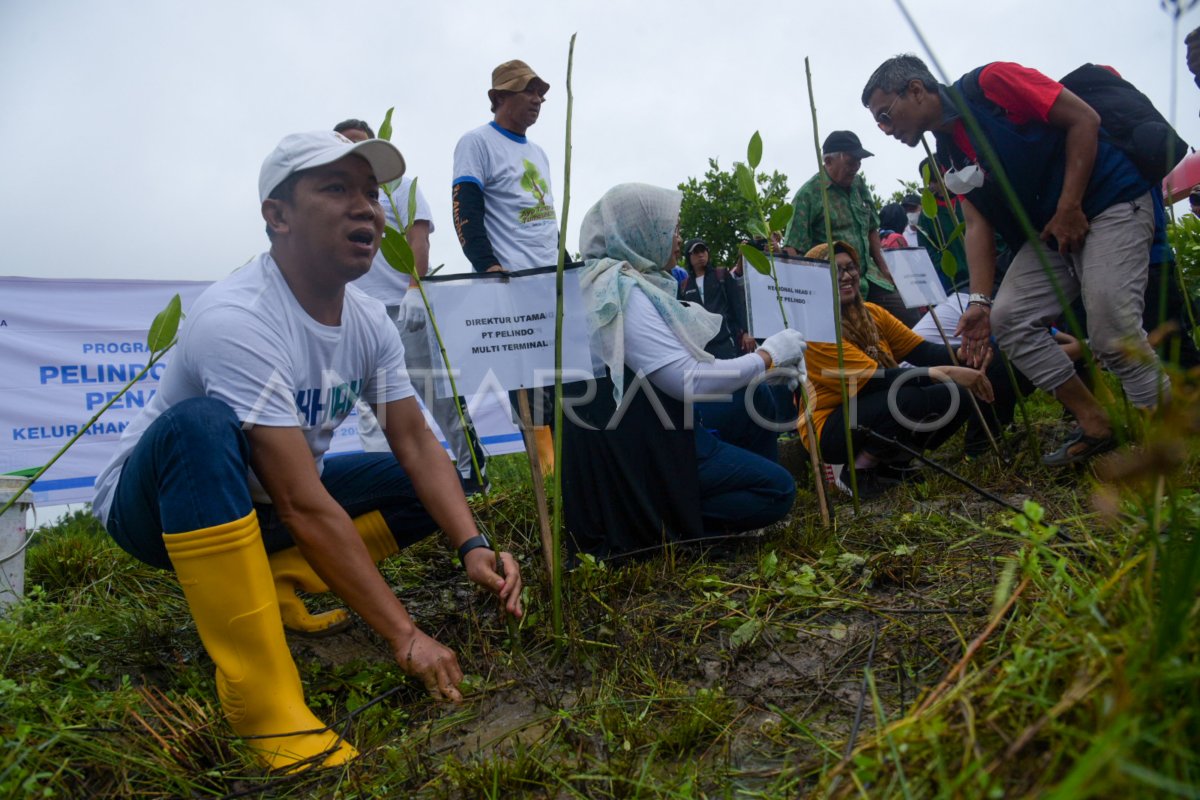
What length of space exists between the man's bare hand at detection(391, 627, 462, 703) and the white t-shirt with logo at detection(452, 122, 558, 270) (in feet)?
8.42

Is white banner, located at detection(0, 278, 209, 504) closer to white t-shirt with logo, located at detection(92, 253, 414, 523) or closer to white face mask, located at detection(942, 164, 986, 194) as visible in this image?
white t-shirt with logo, located at detection(92, 253, 414, 523)

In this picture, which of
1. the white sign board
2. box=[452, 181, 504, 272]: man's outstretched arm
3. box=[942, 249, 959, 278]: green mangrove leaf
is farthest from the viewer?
the white sign board

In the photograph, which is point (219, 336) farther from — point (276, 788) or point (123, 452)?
point (276, 788)

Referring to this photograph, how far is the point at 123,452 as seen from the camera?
2.14 metres

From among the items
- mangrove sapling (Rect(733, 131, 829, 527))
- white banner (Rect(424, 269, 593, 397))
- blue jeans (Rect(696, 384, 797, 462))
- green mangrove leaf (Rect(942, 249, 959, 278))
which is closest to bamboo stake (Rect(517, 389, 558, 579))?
white banner (Rect(424, 269, 593, 397))

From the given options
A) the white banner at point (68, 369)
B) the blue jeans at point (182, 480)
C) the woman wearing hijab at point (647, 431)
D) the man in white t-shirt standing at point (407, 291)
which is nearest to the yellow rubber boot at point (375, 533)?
the blue jeans at point (182, 480)

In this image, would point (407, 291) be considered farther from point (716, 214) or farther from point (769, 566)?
point (716, 214)

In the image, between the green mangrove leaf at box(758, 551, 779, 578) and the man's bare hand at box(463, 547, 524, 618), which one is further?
the green mangrove leaf at box(758, 551, 779, 578)

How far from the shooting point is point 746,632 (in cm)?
196

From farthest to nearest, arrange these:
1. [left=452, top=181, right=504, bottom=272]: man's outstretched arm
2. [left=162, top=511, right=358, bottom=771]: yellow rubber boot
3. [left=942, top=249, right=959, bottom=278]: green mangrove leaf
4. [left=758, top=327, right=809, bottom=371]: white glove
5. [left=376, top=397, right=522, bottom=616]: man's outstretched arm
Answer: [left=452, top=181, right=504, bottom=272]: man's outstretched arm < [left=942, top=249, right=959, bottom=278]: green mangrove leaf < [left=758, top=327, right=809, bottom=371]: white glove < [left=376, top=397, right=522, bottom=616]: man's outstretched arm < [left=162, top=511, right=358, bottom=771]: yellow rubber boot

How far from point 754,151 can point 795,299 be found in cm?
72

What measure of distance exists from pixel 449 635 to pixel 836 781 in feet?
4.66

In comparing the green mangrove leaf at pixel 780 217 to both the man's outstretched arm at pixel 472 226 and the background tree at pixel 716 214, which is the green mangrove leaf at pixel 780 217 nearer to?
Answer: the man's outstretched arm at pixel 472 226

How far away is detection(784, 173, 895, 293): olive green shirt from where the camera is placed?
4.86 meters
